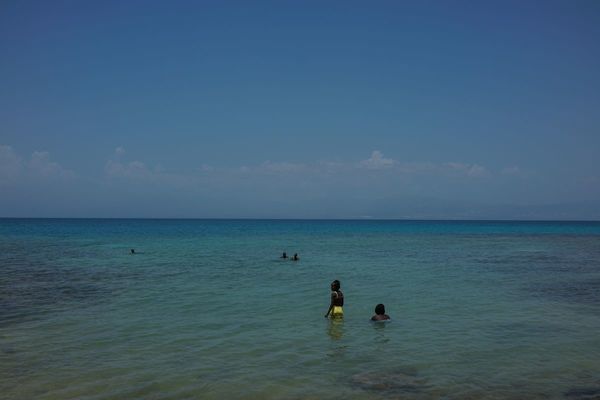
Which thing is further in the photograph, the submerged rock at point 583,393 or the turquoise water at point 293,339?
the turquoise water at point 293,339

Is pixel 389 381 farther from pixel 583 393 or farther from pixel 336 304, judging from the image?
pixel 336 304

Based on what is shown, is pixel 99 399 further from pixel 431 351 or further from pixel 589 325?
pixel 589 325

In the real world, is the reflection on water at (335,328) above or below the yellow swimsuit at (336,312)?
below

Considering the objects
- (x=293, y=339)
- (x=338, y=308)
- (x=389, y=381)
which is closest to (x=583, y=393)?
(x=389, y=381)

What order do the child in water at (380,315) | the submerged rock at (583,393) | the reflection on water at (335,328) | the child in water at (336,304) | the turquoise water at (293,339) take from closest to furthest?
1. the submerged rock at (583,393)
2. the turquoise water at (293,339)
3. the reflection on water at (335,328)
4. the child in water at (380,315)
5. the child in water at (336,304)

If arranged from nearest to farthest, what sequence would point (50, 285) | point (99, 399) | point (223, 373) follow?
Answer: point (99, 399), point (223, 373), point (50, 285)

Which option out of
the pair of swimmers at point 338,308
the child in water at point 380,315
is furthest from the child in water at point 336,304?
the child in water at point 380,315

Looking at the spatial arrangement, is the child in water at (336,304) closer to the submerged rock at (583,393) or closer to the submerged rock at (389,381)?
the submerged rock at (389,381)

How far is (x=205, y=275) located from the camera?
3156cm

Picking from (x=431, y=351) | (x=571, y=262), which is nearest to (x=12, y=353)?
(x=431, y=351)

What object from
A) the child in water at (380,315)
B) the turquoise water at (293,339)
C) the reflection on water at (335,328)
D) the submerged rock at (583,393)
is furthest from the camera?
the child in water at (380,315)

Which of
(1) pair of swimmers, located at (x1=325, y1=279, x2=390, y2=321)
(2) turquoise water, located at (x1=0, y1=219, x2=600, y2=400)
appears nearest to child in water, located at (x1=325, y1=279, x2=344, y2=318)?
(1) pair of swimmers, located at (x1=325, y1=279, x2=390, y2=321)

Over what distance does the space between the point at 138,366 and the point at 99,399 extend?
7.14 ft

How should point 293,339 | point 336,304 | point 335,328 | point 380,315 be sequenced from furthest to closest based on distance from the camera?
point 336,304
point 380,315
point 335,328
point 293,339
